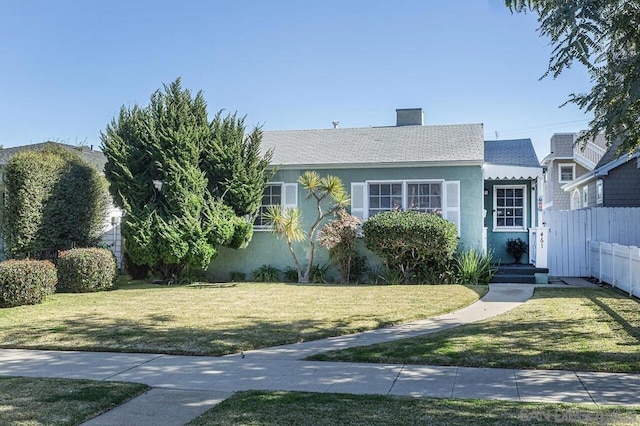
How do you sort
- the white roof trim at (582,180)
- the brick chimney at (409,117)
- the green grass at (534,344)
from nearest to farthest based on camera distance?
the green grass at (534,344) < the brick chimney at (409,117) < the white roof trim at (582,180)

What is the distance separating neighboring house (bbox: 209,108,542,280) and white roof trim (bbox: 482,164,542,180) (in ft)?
0.09

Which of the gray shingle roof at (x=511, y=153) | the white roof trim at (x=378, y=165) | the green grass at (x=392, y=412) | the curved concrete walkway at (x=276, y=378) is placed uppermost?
the gray shingle roof at (x=511, y=153)

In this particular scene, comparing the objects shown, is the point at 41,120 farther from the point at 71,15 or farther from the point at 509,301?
the point at 509,301

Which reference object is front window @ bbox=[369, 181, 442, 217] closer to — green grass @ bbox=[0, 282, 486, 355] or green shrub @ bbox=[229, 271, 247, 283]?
green grass @ bbox=[0, 282, 486, 355]

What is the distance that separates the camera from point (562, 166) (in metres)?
30.2

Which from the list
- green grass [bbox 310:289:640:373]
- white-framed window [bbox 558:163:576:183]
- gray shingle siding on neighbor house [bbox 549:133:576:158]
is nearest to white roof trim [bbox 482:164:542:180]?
green grass [bbox 310:289:640:373]

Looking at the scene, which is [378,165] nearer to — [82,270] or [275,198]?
[275,198]

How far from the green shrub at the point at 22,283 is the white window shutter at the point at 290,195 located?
6889mm

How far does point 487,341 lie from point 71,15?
13757 mm

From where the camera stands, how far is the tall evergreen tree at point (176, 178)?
46.7 feet

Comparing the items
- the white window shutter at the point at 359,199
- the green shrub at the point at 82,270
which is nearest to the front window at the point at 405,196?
the white window shutter at the point at 359,199

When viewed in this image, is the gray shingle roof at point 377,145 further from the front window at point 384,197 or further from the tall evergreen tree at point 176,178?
the tall evergreen tree at point 176,178

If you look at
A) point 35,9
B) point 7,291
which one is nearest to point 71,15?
point 35,9

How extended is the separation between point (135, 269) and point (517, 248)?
1164 centimetres
